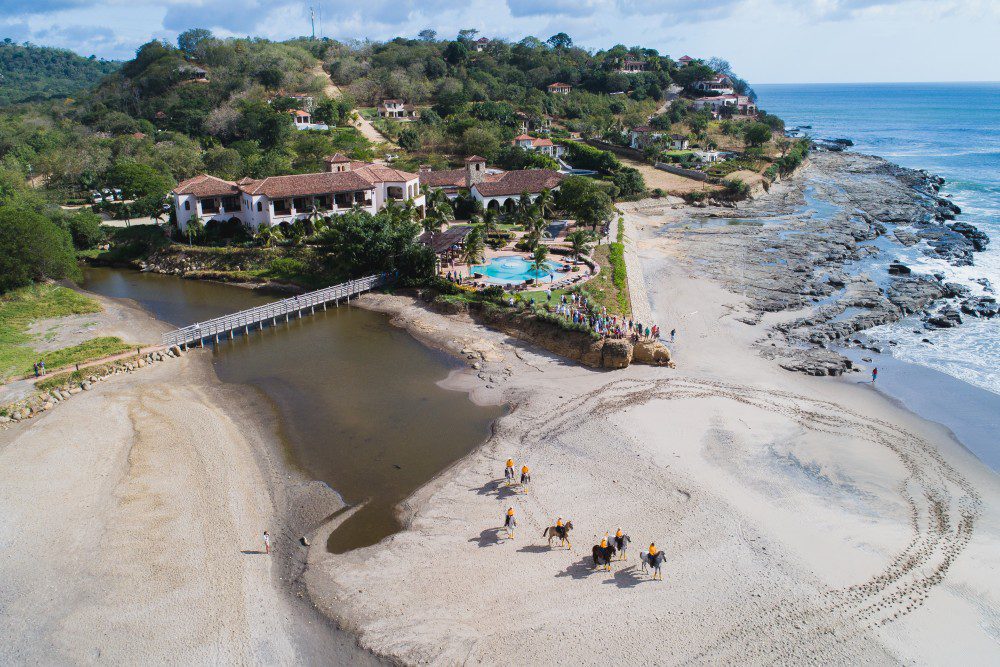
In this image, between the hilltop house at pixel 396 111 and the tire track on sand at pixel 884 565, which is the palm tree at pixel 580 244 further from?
the hilltop house at pixel 396 111

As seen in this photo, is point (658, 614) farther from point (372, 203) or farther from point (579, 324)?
point (372, 203)

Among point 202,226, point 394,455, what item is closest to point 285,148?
point 202,226

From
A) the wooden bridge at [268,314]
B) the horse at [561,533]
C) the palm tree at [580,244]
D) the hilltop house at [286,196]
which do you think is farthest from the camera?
the hilltop house at [286,196]

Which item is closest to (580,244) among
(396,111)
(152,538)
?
(152,538)

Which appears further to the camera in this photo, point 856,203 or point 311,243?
point 856,203

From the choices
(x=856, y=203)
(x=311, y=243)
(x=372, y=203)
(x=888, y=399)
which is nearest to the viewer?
(x=888, y=399)

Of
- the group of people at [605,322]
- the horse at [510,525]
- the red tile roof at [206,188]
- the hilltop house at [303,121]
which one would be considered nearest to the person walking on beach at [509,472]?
the horse at [510,525]
